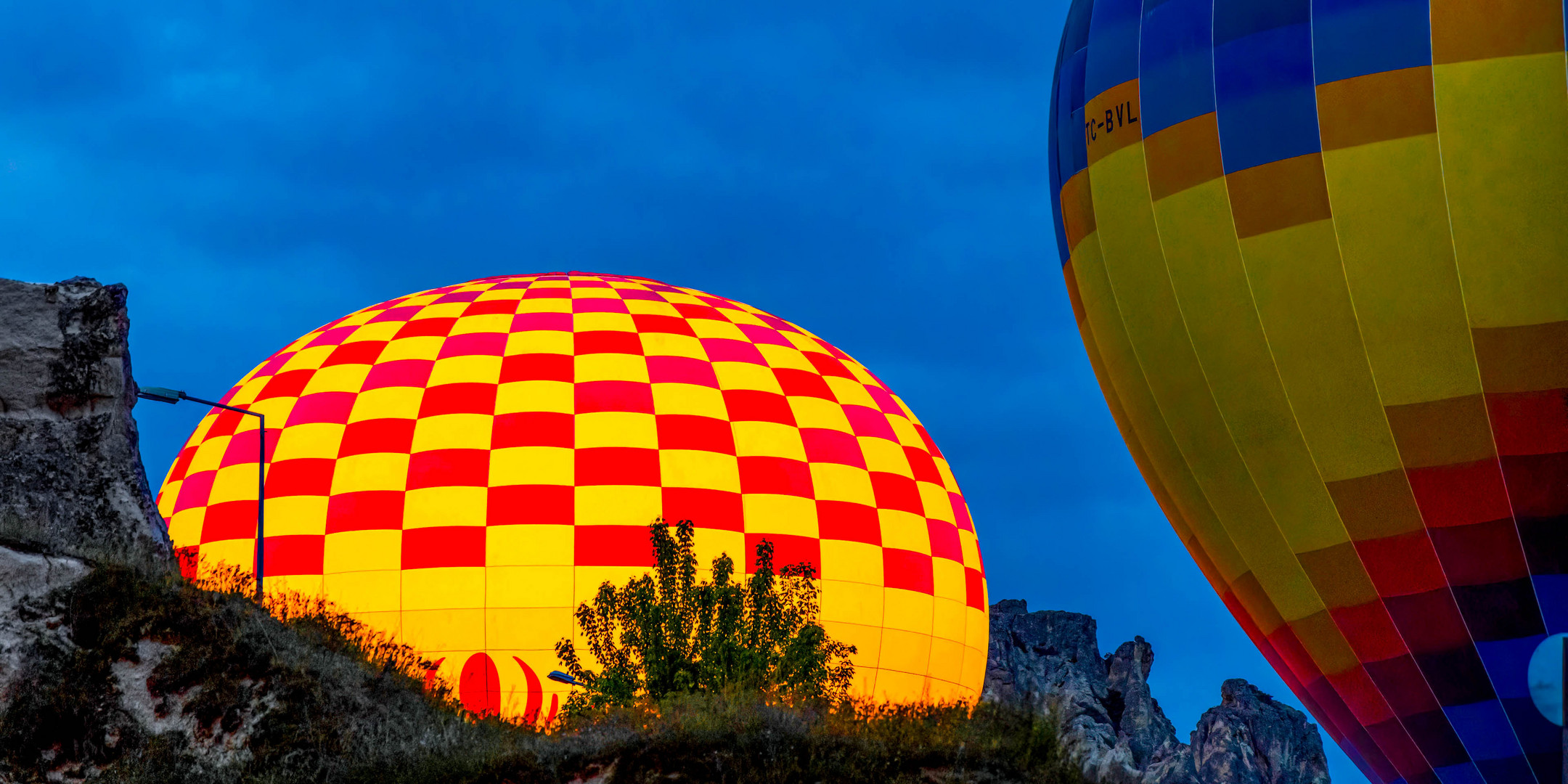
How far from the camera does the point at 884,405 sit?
24.5m

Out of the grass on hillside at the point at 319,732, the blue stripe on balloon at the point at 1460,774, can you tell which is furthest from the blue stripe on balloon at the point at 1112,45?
the grass on hillside at the point at 319,732

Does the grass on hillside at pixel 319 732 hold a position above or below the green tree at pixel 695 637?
below

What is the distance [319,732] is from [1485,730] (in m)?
10.1

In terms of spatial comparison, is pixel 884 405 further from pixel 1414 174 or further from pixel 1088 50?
pixel 1414 174

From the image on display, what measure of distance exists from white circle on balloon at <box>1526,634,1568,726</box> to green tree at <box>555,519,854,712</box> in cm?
645

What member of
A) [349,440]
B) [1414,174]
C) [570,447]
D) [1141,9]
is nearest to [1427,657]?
[1414,174]

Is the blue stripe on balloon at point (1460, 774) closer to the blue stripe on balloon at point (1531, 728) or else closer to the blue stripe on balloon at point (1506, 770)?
the blue stripe on balloon at point (1506, 770)

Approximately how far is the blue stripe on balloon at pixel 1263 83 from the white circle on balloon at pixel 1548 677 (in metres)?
4.76

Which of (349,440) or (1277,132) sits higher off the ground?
(1277,132)

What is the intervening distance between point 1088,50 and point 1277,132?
299 centimetres

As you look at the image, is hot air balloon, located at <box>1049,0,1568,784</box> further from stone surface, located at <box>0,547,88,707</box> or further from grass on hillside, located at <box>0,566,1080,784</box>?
stone surface, located at <box>0,547,88,707</box>

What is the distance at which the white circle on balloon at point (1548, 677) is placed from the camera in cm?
1380

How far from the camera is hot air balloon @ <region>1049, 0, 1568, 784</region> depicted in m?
14.0

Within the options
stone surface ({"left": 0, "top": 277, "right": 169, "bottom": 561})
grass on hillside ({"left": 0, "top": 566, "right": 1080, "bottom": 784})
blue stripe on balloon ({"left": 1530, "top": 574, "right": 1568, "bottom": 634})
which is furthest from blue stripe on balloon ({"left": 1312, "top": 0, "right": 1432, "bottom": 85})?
stone surface ({"left": 0, "top": 277, "right": 169, "bottom": 561})
